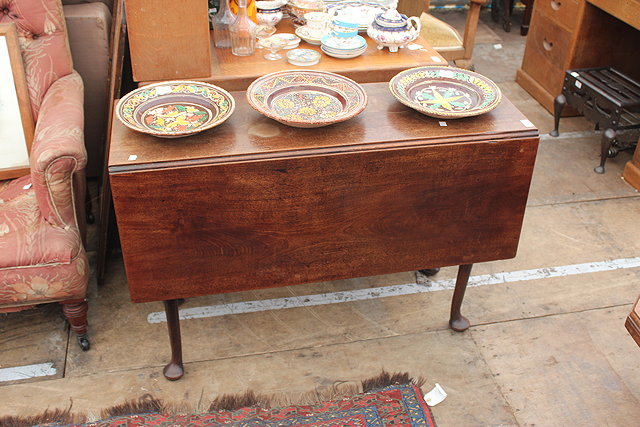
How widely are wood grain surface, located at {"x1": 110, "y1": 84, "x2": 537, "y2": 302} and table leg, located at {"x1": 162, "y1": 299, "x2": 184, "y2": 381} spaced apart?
0.10 metres

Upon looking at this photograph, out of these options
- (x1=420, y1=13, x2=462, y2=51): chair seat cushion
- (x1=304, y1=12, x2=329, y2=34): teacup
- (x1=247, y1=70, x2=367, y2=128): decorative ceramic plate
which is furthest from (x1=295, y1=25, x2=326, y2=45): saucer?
(x1=420, y1=13, x2=462, y2=51): chair seat cushion

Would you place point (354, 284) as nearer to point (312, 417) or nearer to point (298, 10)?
point (312, 417)

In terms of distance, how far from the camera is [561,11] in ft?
11.1

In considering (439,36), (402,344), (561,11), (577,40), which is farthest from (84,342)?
(561,11)

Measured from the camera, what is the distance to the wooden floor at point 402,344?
195 cm

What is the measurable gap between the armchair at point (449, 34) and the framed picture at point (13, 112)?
1666 mm

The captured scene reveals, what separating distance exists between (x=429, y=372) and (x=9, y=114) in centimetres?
169

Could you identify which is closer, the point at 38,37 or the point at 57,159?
the point at 57,159

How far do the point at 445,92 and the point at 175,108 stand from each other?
2.74 feet

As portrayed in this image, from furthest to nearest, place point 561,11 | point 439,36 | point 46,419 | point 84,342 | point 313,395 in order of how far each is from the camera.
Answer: point 561,11
point 439,36
point 84,342
point 313,395
point 46,419

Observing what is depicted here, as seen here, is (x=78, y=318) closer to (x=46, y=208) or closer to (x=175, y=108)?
(x=46, y=208)

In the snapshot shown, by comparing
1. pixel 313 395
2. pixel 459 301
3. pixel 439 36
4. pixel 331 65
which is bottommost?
pixel 313 395

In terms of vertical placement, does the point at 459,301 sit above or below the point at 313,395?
above

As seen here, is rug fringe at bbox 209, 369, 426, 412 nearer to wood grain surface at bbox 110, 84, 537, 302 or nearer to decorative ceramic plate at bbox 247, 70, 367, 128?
wood grain surface at bbox 110, 84, 537, 302
